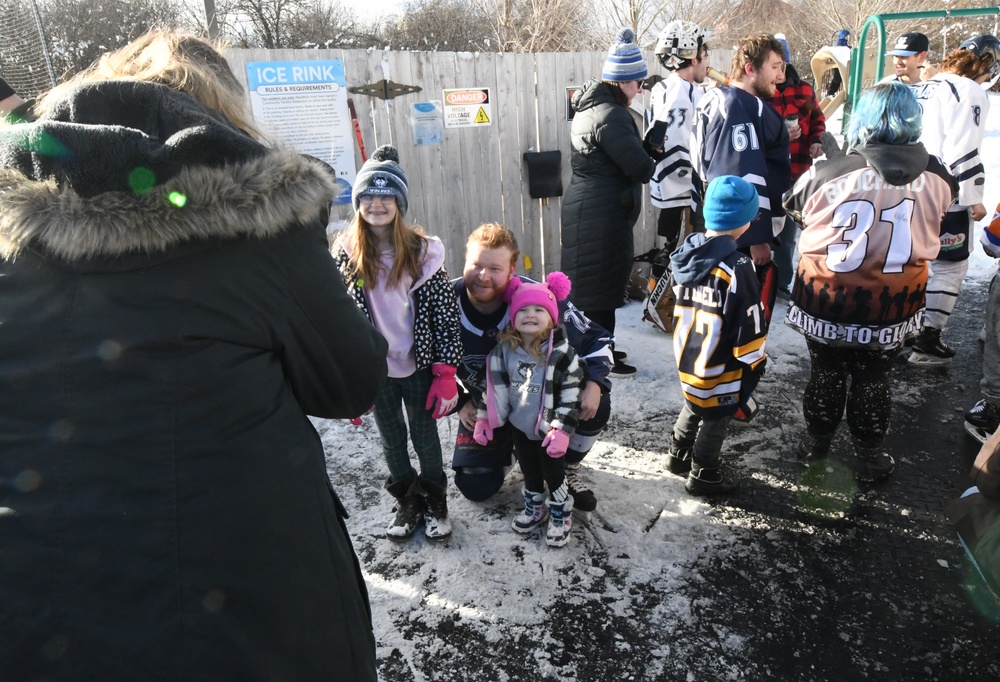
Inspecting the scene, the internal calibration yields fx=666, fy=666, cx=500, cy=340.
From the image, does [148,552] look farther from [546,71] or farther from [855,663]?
[546,71]

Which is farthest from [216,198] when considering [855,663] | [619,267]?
[619,267]

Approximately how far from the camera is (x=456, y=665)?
259 centimetres

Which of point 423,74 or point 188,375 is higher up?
point 423,74

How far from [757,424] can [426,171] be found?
3668mm

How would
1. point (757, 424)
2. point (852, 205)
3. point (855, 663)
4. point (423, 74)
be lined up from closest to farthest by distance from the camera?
point (855, 663) → point (852, 205) → point (757, 424) → point (423, 74)

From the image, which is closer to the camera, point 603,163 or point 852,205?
point 852,205

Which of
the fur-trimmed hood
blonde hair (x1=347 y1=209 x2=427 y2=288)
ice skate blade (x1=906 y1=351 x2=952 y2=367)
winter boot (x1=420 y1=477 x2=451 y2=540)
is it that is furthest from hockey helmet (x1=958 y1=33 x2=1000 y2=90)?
the fur-trimmed hood

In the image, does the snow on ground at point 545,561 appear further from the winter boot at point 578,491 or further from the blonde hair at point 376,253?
the blonde hair at point 376,253

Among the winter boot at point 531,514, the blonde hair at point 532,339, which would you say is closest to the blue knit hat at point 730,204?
the blonde hair at point 532,339

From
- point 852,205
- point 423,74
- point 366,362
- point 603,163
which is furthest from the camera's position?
point 423,74

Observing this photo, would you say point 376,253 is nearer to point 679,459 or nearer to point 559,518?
point 559,518

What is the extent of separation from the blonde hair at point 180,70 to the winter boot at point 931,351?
5210 millimetres

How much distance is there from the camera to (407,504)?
342 cm

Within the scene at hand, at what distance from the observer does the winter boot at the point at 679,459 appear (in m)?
3.77
